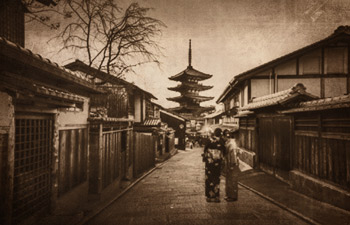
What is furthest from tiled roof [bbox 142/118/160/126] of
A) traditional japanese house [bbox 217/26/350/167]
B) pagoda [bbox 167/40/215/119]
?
pagoda [bbox 167/40/215/119]

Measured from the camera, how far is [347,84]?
595 inches

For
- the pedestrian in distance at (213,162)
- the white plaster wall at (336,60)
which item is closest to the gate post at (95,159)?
the pedestrian in distance at (213,162)

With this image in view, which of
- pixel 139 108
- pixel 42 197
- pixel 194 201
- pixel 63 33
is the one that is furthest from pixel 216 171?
pixel 139 108

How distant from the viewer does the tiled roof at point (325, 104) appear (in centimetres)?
663

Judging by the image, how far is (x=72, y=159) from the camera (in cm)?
811

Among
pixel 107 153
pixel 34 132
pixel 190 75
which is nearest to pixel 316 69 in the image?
pixel 107 153

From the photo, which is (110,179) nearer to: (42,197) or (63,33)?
(42,197)

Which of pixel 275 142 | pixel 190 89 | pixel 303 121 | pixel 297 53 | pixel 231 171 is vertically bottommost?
pixel 231 171

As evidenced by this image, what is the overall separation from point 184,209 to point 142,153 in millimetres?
7106

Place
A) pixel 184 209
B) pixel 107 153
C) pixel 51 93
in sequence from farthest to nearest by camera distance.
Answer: pixel 107 153
pixel 184 209
pixel 51 93

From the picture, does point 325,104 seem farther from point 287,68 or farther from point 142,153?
point 142,153

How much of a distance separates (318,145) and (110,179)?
7579mm

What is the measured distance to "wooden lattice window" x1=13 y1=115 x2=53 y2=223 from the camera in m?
5.27

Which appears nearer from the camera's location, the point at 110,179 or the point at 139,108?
the point at 110,179
